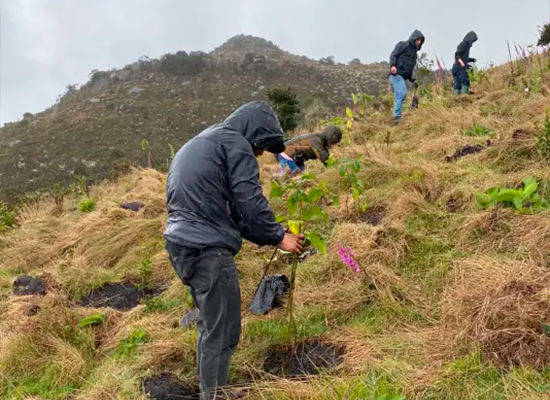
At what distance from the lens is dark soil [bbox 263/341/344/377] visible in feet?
8.96

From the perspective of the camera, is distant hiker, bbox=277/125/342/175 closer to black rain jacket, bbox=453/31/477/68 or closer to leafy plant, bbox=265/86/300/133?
black rain jacket, bbox=453/31/477/68

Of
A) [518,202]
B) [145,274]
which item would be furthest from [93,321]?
[518,202]

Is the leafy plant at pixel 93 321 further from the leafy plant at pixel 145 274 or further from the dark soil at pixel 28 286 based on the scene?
the dark soil at pixel 28 286

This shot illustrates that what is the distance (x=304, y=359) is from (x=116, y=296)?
245cm

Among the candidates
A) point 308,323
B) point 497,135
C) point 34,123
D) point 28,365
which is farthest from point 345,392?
point 34,123

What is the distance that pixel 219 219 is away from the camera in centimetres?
238

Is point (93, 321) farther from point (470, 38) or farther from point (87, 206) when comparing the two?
point (470, 38)

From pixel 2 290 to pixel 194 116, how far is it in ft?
89.6

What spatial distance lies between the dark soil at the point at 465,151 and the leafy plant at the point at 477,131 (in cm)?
50

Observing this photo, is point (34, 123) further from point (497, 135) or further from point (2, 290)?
point (497, 135)

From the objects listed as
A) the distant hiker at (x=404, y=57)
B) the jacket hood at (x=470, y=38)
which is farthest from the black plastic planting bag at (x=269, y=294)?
the jacket hood at (x=470, y=38)

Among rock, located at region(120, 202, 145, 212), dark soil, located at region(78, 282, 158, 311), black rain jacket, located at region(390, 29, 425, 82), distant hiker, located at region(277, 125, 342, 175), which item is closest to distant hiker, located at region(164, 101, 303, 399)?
dark soil, located at region(78, 282, 158, 311)

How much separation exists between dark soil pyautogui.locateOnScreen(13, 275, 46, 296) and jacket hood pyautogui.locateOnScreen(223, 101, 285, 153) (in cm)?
335

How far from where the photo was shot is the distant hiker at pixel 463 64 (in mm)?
8828
